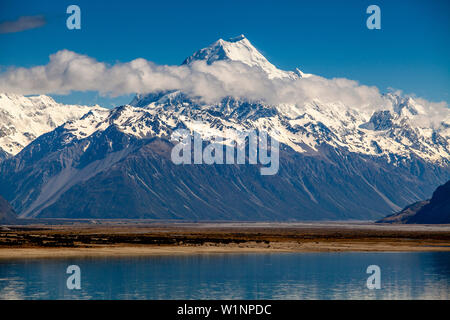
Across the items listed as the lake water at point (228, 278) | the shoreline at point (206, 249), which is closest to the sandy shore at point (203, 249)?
the shoreline at point (206, 249)

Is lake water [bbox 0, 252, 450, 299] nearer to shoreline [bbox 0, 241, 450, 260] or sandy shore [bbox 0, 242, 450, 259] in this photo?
shoreline [bbox 0, 241, 450, 260]

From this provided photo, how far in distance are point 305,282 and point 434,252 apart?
68.3 m

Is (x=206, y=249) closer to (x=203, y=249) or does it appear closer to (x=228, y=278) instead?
(x=203, y=249)

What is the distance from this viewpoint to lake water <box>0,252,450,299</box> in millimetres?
86438

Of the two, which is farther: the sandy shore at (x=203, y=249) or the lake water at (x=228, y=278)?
the sandy shore at (x=203, y=249)

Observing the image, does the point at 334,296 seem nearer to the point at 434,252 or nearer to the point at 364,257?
the point at 364,257

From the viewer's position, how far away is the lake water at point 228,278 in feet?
284

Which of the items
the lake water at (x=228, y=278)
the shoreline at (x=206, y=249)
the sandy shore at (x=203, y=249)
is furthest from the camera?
the sandy shore at (x=203, y=249)

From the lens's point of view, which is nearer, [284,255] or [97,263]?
[97,263]

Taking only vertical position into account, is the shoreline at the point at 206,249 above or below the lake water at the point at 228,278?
above

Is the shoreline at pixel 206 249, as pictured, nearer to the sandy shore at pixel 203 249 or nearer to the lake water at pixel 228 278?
the sandy shore at pixel 203 249

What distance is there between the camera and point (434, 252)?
515 ft
